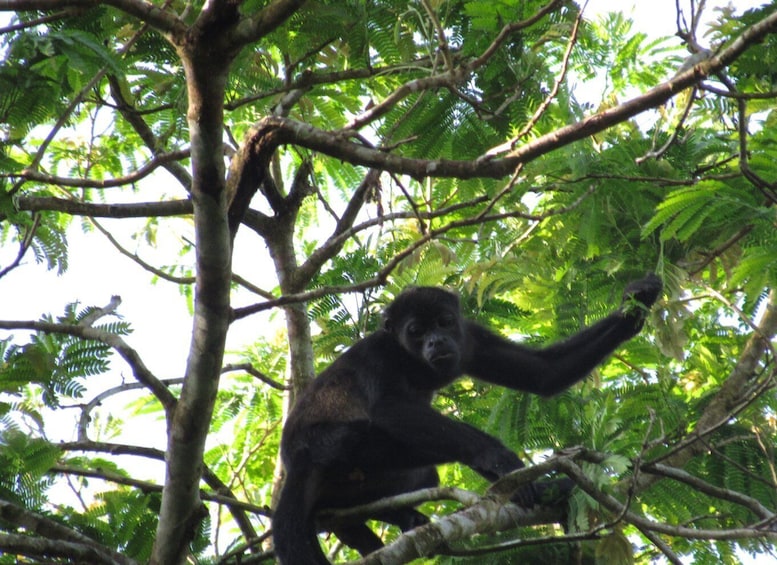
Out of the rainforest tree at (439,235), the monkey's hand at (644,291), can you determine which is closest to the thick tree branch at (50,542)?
the rainforest tree at (439,235)

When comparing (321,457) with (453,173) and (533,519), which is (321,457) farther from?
(453,173)

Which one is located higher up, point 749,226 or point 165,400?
point 749,226

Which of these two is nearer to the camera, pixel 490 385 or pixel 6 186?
pixel 6 186

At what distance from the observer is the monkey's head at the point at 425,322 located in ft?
22.9

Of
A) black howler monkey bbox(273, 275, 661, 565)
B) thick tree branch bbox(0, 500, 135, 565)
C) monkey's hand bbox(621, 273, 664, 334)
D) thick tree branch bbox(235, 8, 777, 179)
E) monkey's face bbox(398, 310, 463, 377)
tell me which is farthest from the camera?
monkey's face bbox(398, 310, 463, 377)

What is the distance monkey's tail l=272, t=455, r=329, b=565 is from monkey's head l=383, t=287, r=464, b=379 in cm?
153

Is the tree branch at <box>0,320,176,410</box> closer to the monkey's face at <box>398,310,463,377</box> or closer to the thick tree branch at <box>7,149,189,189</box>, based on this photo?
the thick tree branch at <box>7,149,189,189</box>

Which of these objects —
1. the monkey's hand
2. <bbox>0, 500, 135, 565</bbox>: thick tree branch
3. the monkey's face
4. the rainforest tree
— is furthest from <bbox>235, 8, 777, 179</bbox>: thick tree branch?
the monkey's face

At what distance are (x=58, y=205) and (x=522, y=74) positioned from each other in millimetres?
3087

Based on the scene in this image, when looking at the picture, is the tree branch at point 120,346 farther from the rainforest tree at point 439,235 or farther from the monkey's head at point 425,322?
the monkey's head at point 425,322

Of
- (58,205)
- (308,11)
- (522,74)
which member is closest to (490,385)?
(522,74)

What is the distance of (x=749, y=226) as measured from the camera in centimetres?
576

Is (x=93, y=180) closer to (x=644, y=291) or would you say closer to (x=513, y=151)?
(x=513, y=151)

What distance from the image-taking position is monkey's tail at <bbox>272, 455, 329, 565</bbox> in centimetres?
529
